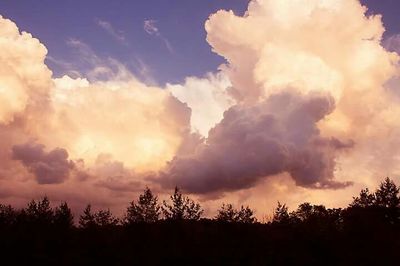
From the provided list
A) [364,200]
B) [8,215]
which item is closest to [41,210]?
[8,215]

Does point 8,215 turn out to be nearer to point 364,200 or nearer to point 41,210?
point 41,210

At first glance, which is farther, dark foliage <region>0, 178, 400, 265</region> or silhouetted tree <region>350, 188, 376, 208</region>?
silhouetted tree <region>350, 188, 376, 208</region>

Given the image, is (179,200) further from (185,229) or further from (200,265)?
(200,265)

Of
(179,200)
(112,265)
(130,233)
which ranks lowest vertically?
(112,265)

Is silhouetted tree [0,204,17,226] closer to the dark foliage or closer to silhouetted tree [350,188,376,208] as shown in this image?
the dark foliage

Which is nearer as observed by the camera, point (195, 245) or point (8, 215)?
point (195, 245)

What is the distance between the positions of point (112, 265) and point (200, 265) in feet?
34.7

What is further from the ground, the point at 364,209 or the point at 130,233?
the point at 364,209

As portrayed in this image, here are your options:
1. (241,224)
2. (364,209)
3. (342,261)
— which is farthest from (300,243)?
(364,209)

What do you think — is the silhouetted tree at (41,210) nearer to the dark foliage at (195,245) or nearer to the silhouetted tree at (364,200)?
the dark foliage at (195,245)

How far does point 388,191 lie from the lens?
112125 millimetres

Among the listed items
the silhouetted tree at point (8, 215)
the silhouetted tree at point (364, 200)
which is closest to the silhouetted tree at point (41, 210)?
the silhouetted tree at point (8, 215)

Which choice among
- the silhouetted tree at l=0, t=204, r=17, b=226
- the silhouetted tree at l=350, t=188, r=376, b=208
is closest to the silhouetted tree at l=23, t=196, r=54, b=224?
the silhouetted tree at l=0, t=204, r=17, b=226

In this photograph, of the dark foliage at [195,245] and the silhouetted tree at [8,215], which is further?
the silhouetted tree at [8,215]
